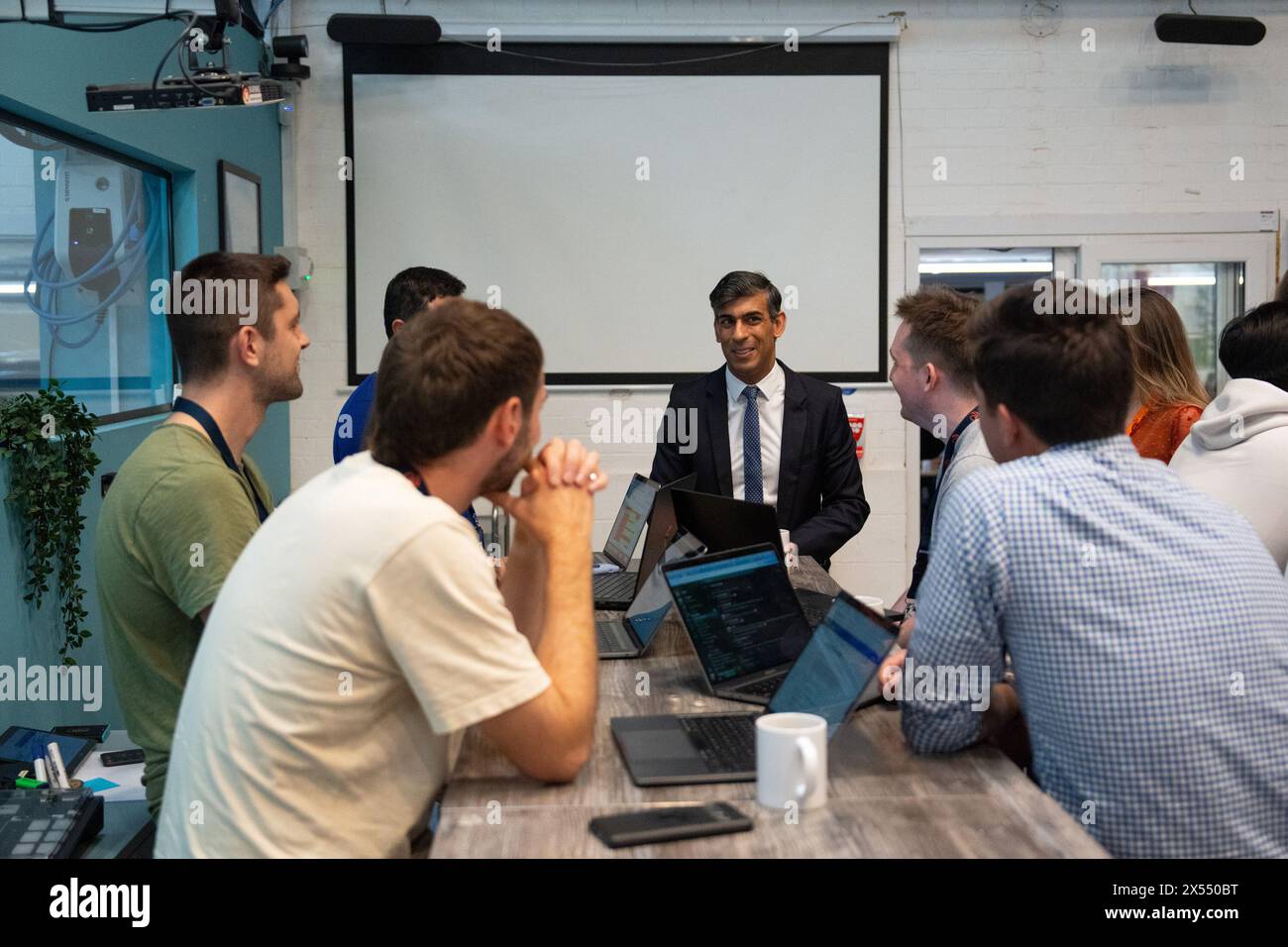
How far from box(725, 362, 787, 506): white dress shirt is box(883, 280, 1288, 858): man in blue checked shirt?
212 centimetres

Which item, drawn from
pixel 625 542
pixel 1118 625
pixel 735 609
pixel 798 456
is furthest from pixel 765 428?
pixel 1118 625

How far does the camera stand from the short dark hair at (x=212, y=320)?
6.80ft

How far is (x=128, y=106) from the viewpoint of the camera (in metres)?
3.26

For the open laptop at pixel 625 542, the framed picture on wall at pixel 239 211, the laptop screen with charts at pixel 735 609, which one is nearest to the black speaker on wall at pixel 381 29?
the framed picture on wall at pixel 239 211

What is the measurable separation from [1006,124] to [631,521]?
371 cm

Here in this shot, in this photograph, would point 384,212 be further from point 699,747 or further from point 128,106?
point 699,747

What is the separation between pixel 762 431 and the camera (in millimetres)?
3754

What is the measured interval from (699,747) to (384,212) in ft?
14.3

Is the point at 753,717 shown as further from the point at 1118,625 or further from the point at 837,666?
the point at 1118,625
